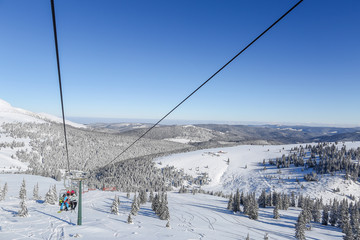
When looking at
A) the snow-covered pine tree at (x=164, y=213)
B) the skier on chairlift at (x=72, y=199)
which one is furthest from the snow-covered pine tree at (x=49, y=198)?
the skier on chairlift at (x=72, y=199)

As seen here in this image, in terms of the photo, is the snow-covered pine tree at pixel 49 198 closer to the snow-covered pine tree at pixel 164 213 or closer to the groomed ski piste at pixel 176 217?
the groomed ski piste at pixel 176 217

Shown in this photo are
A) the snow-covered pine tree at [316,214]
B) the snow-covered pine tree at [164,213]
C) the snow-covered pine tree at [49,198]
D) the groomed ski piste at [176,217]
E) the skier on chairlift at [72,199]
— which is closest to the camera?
the groomed ski piste at [176,217]

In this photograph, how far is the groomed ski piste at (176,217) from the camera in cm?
2210

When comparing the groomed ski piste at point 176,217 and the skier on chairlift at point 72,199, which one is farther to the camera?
the skier on chairlift at point 72,199

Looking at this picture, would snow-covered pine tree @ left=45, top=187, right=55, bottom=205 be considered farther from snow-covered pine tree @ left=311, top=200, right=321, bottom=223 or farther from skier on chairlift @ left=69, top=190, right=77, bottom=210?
snow-covered pine tree @ left=311, top=200, right=321, bottom=223

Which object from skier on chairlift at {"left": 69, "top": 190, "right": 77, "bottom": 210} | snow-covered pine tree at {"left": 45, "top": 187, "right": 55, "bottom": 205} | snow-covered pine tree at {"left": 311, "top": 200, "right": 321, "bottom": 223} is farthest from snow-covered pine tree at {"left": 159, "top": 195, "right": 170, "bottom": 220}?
snow-covered pine tree at {"left": 311, "top": 200, "right": 321, "bottom": 223}

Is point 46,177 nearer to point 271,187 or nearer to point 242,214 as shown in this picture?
point 242,214

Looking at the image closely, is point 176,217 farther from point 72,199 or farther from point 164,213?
point 72,199

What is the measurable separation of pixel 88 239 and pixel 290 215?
11471 cm

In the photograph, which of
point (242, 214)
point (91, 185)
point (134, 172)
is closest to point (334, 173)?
point (242, 214)

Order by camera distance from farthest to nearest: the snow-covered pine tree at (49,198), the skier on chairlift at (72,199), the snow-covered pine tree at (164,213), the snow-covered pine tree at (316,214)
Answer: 1. the snow-covered pine tree at (316,214)
2. the snow-covered pine tree at (164,213)
3. the snow-covered pine tree at (49,198)
4. the skier on chairlift at (72,199)

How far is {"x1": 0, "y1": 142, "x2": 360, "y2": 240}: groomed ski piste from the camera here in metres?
22.1

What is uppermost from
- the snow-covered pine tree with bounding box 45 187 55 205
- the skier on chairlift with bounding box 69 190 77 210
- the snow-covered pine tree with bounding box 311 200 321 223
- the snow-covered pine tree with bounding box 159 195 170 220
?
the skier on chairlift with bounding box 69 190 77 210

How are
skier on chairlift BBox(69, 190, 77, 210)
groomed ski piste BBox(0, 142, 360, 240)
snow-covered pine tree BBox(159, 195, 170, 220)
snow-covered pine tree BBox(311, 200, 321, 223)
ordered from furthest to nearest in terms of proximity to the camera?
snow-covered pine tree BBox(311, 200, 321, 223) < snow-covered pine tree BBox(159, 195, 170, 220) < skier on chairlift BBox(69, 190, 77, 210) < groomed ski piste BBox(0, 142, 360, 240)
